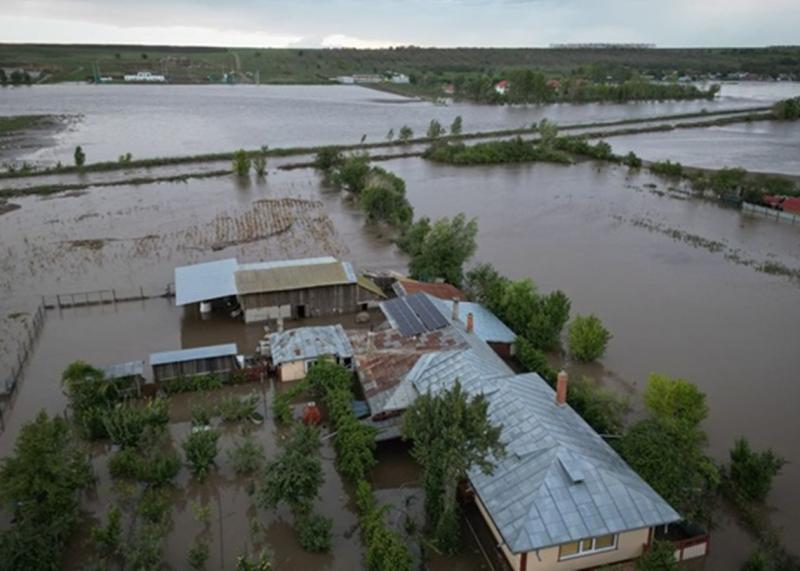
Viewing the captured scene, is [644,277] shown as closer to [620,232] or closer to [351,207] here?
[620,232]

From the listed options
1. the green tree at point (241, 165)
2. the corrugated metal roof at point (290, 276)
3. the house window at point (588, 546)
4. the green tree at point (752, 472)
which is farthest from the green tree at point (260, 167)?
A: the house window at point (588, 546)

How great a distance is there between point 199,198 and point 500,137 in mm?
39559

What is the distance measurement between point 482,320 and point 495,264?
1027 centimetres

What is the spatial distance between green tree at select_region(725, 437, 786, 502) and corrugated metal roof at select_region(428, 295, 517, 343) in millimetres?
7855

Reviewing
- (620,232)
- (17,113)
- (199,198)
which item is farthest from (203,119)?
(620,232)

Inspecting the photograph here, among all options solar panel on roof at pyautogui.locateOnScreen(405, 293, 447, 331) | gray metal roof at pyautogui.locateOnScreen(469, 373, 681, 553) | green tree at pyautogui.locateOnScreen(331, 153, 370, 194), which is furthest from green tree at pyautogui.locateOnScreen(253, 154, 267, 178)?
gray metal roof at pyautogui.locateOnScreen(469, 373, 681, 553)

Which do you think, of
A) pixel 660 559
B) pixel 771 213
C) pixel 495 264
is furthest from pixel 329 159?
pixel 660 559

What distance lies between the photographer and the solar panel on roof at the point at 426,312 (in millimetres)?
20406

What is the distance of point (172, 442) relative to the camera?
57.3ft

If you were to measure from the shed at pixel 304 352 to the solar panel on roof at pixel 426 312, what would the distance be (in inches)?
102

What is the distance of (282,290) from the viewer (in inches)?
941

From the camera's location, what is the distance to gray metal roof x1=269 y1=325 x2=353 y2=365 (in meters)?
19.8

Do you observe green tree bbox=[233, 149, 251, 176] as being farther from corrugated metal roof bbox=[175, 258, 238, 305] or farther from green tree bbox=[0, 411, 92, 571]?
green tree bbox=[0, 411, 92, 571]

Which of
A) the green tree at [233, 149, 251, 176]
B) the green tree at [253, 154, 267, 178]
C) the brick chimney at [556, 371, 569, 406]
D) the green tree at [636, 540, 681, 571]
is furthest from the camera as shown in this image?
the green tree at [233, 149, 251, 176]
